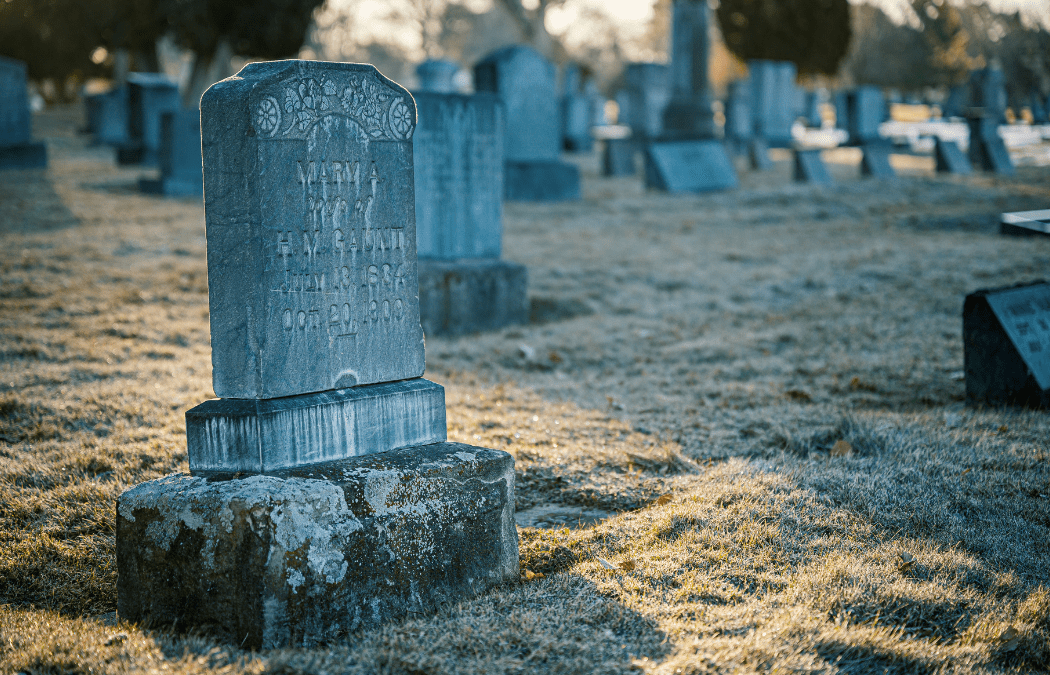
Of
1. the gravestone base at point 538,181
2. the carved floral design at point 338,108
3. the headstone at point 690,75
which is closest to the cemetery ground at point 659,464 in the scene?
the carved floral design at point 338,108

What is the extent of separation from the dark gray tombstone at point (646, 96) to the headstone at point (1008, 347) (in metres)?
16.4

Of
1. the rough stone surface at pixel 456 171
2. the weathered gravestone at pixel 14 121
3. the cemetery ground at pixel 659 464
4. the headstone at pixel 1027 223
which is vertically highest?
the weathered gravestone at pixel 14 121

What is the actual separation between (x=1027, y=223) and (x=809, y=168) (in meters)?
9.30

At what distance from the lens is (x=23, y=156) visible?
53.8 ft

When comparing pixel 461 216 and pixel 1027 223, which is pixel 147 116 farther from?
pixel 1027 223

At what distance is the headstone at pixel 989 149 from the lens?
17.0 m

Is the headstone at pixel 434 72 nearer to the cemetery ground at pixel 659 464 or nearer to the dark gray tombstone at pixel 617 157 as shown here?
the dark gray tombstone at pixel 617 157

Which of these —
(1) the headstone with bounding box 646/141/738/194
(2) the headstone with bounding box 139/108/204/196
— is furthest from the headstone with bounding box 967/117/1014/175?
(2) the headstone with bounding box 139/108/204/196

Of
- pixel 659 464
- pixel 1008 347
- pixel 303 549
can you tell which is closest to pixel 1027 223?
pixel 1008 347

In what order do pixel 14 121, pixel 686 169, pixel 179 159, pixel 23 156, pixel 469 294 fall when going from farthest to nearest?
pixel 23 156
pixel 14 121
pixel 686 169
pixel 179 159
pixel 469 294

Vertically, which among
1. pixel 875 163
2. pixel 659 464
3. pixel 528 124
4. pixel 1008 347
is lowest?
pixel 659 464

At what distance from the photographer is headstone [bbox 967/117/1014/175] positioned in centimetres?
1705

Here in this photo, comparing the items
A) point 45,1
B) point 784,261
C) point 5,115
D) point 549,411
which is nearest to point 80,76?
point 45,1

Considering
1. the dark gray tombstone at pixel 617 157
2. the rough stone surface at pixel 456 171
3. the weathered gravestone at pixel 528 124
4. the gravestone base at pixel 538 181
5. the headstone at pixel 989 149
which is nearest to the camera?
the rough stone surface at pixel 456 171
